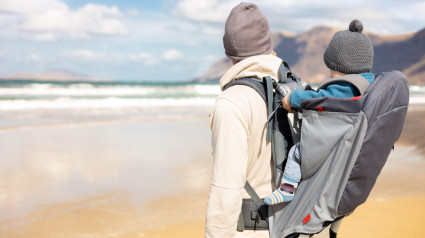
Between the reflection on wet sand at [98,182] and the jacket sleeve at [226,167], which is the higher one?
the jacket sleeve at [226,167]

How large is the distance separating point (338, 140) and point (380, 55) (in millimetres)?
171905

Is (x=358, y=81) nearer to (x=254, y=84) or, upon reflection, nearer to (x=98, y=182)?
(x=254, y=84)

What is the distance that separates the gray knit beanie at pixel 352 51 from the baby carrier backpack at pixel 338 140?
0.72 ft

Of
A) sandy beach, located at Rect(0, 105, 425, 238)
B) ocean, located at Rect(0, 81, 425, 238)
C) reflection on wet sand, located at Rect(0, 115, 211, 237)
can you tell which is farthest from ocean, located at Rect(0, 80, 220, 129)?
sandy beach, located at Rect(0, 105, 425, 238)

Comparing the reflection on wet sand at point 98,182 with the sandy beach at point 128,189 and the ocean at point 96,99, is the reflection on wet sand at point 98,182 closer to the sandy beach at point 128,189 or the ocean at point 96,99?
the sandy beach at point 128,189

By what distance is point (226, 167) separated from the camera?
1.51 m

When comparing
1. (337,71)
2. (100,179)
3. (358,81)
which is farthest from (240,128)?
(100,179)

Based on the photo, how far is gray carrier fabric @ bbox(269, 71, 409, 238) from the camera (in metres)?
1.42

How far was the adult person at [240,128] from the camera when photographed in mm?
1506

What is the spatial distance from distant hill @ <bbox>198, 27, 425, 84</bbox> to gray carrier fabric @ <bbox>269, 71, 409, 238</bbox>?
421 feet

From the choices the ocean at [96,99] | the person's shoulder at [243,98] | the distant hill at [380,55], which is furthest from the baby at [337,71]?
the distant hill at [380,55]

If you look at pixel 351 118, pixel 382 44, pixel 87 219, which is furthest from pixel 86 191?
pixel 382 44

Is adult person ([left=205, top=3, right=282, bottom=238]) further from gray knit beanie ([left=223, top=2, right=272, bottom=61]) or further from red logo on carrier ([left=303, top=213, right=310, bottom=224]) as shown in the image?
red logo on carrier ([left=303, top=213, right=310, bottom=224])

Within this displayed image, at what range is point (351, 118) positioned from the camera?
143 cm
